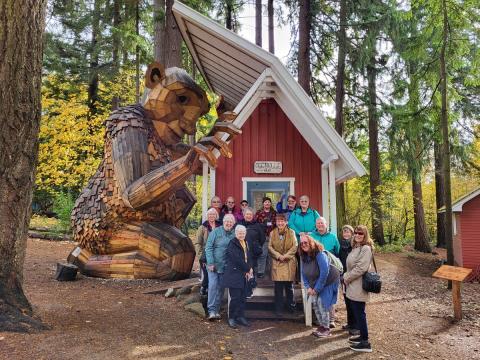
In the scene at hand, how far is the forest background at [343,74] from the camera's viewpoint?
998cm

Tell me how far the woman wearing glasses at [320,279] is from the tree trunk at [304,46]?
25.1 feet

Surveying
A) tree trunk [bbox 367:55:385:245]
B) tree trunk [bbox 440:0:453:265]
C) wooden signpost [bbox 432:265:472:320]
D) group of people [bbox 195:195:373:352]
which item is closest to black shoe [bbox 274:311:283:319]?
group of people [bbox 195:195:373:352]

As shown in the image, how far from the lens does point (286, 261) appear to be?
5477 mm

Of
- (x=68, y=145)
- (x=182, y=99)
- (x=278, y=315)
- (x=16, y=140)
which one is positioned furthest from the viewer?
(x=68, y=145)

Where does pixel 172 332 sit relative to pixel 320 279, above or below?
below

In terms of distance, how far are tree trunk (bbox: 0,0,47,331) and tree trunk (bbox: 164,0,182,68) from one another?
5.62m

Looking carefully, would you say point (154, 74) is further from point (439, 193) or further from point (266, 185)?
point (439, 193)

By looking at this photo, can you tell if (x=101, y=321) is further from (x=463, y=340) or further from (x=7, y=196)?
(x=463, y=340)

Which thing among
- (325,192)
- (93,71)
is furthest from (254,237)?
(93,71)

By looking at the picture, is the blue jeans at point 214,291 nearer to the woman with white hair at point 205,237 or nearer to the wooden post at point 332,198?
the woman with white hair at point 205,237

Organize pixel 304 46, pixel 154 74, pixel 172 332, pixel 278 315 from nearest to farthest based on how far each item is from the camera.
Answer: pixel 172 332 < pixel 278 315 < pixel 154 74 < pixel 304 46

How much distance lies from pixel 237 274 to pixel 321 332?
1330 mm

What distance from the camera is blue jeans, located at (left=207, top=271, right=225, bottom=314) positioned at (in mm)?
5391

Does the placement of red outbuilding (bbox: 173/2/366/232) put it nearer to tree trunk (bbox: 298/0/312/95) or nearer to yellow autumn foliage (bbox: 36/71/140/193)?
tree trunk (bbox: 298/0/312/95)
